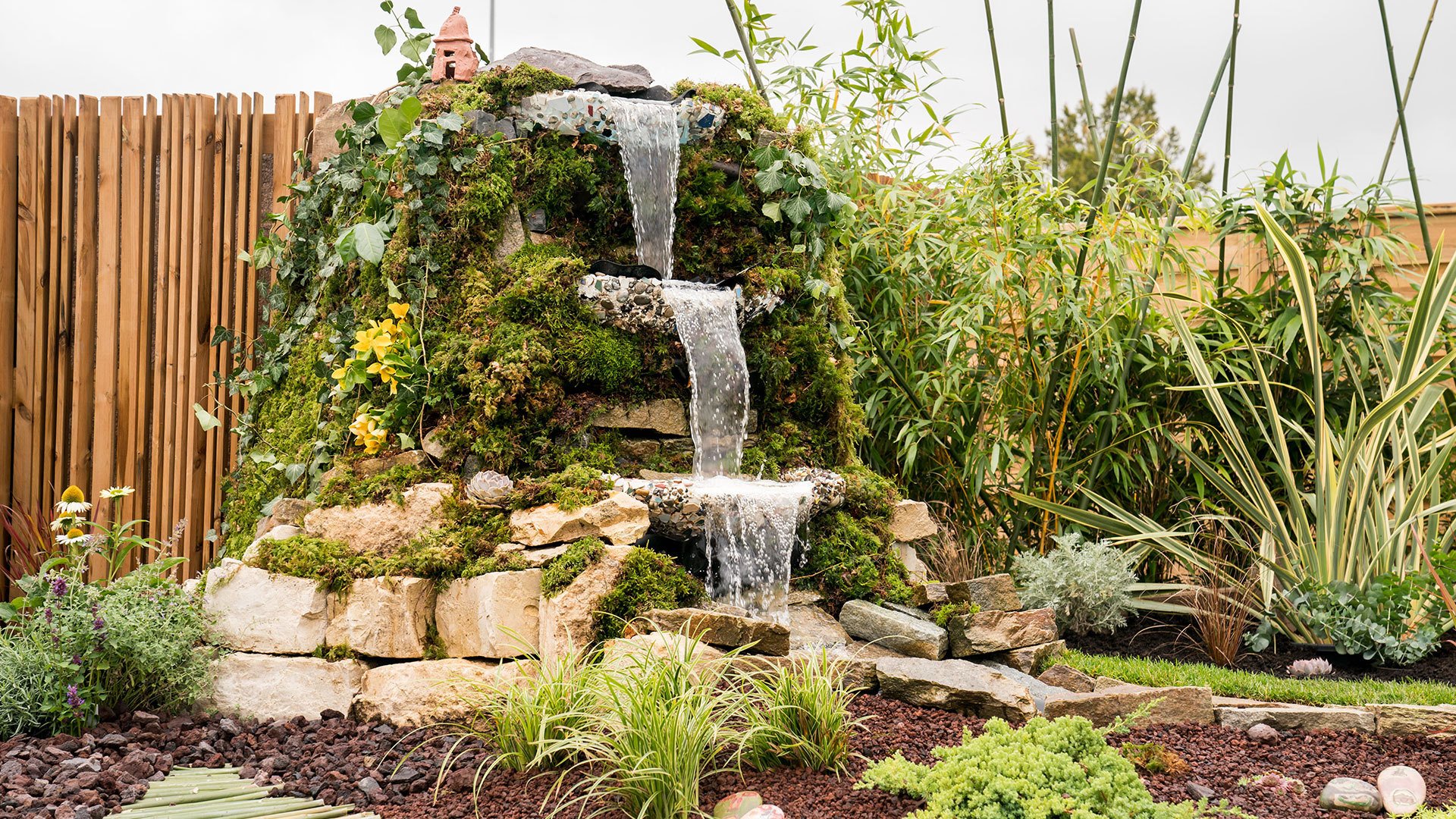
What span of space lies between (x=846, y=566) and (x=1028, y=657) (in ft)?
2.32

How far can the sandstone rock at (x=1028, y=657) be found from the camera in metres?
4.00

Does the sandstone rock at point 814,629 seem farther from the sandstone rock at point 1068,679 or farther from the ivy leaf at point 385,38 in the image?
the ivy leaf at point 385,38

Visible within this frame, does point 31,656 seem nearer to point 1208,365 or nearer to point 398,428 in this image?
point 398,428

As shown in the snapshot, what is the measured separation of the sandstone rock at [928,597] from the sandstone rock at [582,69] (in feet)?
7.34

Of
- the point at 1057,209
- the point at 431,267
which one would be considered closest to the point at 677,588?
the point at 431,267

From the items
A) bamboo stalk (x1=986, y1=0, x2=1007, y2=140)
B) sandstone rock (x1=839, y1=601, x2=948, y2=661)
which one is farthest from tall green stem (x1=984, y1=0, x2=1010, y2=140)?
sandstone rock (x1=839, y1=601, x2=948, y2=661)

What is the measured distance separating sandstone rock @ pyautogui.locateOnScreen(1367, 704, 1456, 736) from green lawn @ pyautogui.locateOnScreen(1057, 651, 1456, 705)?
0.69ft

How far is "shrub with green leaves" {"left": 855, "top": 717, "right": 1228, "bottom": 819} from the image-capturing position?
2.39 m

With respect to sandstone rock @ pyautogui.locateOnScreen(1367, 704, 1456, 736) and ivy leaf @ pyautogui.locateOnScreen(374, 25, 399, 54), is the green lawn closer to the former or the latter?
sandstone rock @ pyautogui.locateOnScreen(1367, 704, 1456, 736)

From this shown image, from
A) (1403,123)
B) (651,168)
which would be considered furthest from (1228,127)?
(651,168)

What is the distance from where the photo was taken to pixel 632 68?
189 inches

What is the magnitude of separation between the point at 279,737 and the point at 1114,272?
384cm

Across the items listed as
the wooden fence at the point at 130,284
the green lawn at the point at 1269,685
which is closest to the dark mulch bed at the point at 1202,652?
the green lawn at the point at 1269,685

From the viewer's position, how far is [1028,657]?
4.01 meters
